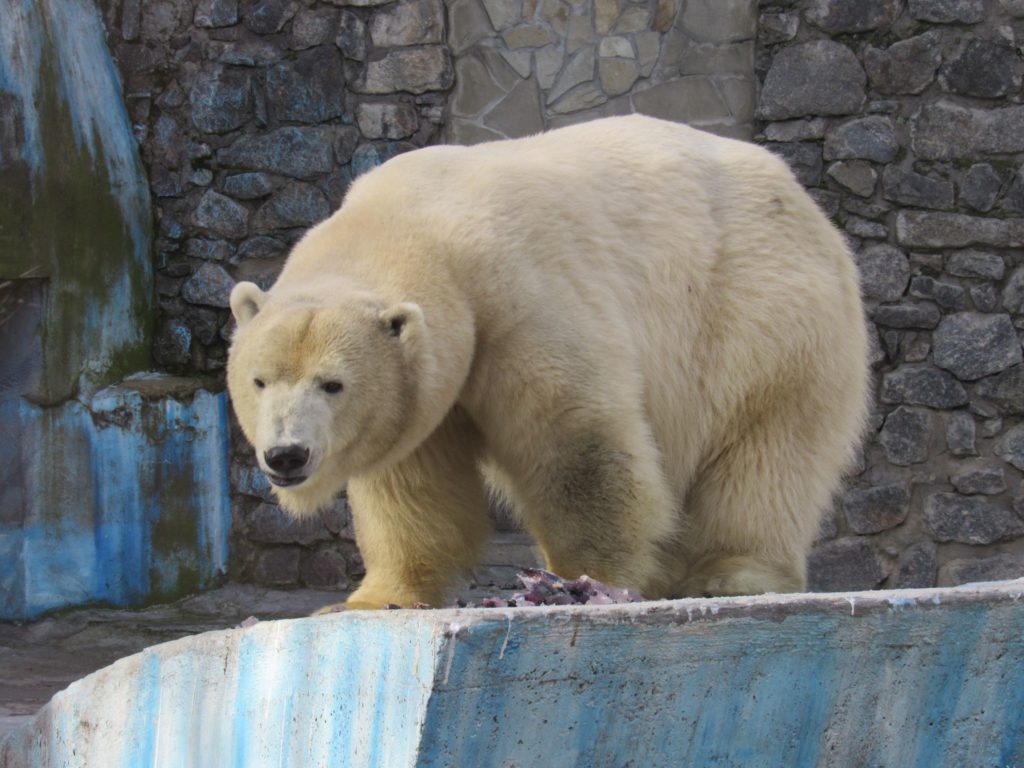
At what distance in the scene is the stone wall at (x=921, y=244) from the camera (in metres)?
6.38

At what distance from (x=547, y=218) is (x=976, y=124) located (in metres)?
3.57

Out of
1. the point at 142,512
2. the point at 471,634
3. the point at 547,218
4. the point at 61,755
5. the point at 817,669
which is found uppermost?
the point at 547,218

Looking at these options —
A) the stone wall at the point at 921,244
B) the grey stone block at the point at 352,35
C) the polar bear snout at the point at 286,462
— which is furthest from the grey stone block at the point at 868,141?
the polar bear snout at the point at 286,462

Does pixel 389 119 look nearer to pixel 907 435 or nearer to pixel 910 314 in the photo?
pixel 910 314

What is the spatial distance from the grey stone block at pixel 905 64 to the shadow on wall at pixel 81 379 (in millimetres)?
3203

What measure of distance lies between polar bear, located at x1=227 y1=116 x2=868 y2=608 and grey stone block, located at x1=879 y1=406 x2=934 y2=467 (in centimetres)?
253

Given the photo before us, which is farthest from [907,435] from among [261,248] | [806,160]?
[261,248]

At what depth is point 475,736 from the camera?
2.19m

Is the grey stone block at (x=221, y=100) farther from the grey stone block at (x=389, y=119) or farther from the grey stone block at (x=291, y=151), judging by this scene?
the grey stone block at (x=389, y=119)

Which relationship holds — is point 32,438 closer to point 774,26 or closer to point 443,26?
point 443,26

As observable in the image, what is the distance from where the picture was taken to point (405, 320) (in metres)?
3.14

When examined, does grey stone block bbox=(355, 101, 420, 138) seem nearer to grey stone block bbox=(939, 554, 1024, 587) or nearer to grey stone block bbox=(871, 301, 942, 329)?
grey stone block bbox=(871, 301, 942, 329)

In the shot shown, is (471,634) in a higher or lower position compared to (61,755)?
higher

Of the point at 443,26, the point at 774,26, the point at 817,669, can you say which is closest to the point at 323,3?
the point at 443,26
